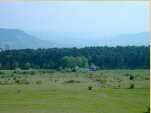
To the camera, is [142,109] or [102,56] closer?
[142,109]

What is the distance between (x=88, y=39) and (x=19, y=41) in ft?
2.18

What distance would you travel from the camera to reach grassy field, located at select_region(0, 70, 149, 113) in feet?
10.5

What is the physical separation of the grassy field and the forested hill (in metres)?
0.07

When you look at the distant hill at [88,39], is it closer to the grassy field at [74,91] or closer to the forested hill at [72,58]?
the forested hill at [72,58]

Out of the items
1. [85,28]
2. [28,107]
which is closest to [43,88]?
[28,107]

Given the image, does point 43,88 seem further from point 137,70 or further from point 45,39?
point 137,70

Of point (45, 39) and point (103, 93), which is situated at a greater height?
point (45, 39)

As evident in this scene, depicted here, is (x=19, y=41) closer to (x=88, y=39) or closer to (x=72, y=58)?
(x=72, y=58)

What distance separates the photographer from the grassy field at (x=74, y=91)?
3195mm

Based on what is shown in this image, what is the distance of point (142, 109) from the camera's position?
318 centimetres

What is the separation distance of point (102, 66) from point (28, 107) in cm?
80

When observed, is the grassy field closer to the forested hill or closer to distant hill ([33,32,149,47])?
the forested hill

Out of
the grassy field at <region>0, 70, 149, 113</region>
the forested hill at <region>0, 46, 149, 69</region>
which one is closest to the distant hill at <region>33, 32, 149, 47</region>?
the forested hill at <region>0, 46, 149, 69</region>

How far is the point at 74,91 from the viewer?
129 inches
